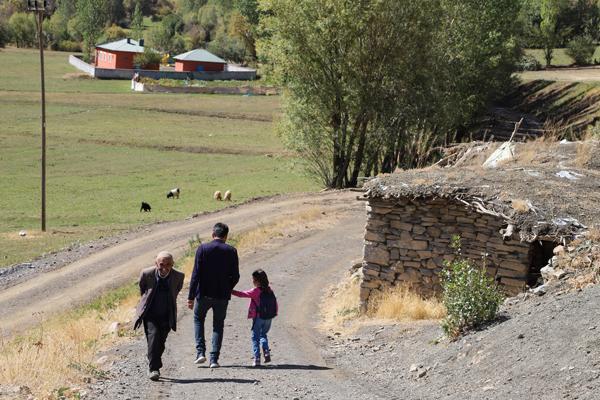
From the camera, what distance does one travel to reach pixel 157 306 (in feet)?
37.7

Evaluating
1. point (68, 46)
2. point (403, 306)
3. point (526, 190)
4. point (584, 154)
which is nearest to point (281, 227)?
point (584, 154)

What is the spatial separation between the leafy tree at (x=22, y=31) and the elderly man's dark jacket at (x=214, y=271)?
160 m

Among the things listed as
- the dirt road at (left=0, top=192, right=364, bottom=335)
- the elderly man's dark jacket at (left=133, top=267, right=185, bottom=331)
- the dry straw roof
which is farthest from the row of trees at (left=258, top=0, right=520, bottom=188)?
the elderly man's dark jacket at (left=133, top=267, right=185, bottom=331)

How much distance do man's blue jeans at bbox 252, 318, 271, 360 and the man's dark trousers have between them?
1.46 metres

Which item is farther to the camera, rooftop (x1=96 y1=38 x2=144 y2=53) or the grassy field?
rooftop (x1=96 y1=38 x2=144 y2=53)

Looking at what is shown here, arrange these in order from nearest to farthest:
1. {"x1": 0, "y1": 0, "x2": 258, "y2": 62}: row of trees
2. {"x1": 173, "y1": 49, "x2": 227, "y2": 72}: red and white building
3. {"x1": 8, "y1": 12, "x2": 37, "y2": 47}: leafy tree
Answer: {"x1": 173, "y1": 49, "x2": 227, "y2": 72}: red and white building, {"x1": 0, "y1": 0, "x2": 258, "y2": 62}: row of trees, {"x1": 8, "y1": 12, "x2": 37, "y2": 47}: leafy tree

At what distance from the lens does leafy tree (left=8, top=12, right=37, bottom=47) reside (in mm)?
161250

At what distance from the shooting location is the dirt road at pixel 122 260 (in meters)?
24.2

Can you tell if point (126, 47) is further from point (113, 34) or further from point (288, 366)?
point (288, 366)

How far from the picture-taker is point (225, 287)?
12.2 m

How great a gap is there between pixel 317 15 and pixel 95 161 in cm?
2476

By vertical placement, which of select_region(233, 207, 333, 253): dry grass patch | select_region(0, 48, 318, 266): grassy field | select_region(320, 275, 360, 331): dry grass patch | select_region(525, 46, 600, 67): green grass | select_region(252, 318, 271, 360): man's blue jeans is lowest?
select_region(0, 48, 318, 266): grassy field

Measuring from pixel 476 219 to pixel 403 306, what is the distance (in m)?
2.07

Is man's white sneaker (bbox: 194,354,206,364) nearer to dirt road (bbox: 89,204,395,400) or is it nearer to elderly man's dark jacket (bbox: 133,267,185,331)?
dirt road (bbox: 89,204,395,400)
